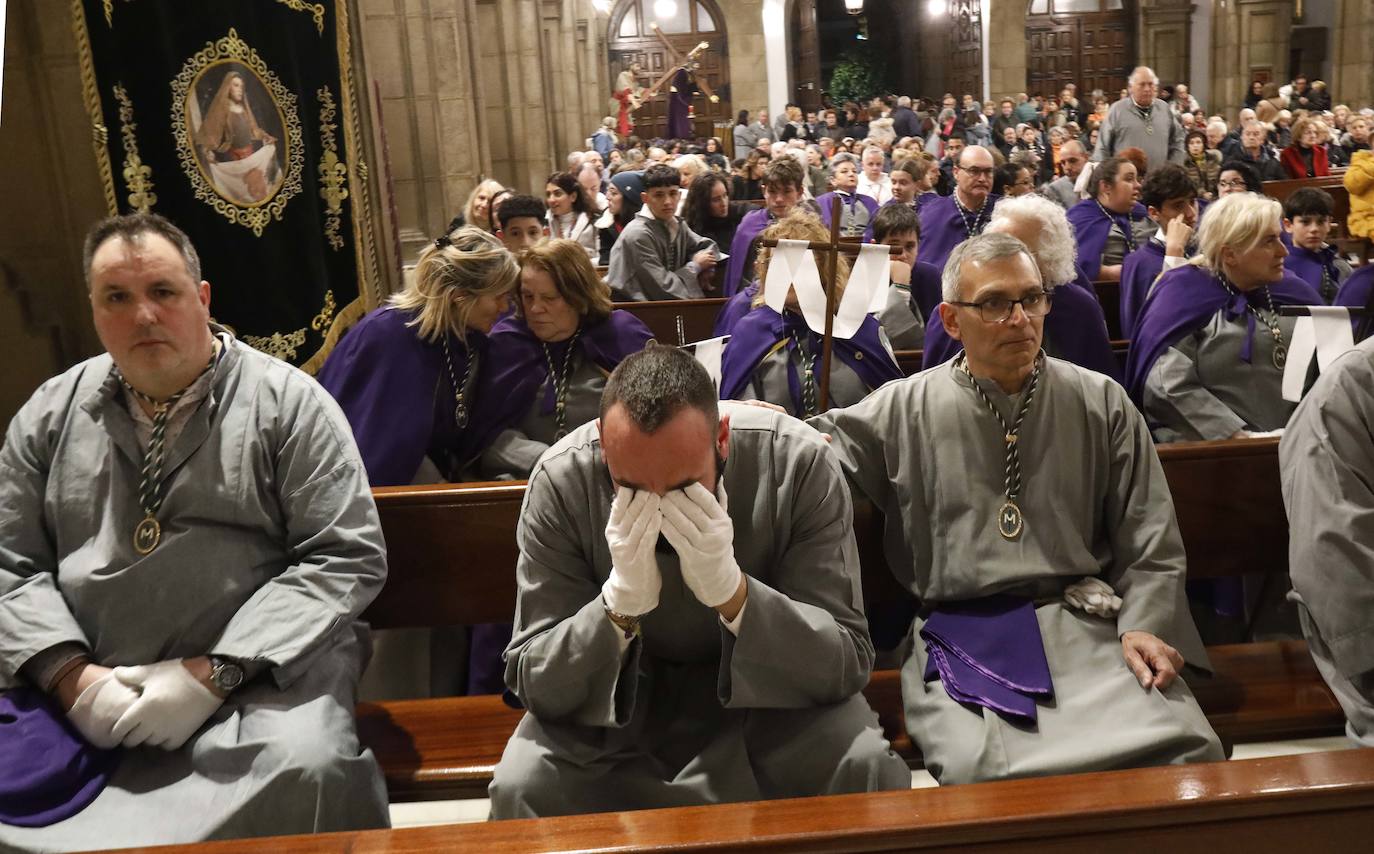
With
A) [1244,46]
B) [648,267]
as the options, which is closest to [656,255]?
[648,267]

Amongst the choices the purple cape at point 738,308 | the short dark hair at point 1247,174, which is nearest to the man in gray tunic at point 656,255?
the purple cape at point 738,308

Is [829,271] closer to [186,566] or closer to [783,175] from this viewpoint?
[186,566]

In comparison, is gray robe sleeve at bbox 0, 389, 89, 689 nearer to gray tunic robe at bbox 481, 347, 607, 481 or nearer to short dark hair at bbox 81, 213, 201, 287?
short dark hair at bbox 81, 213, 201, 287

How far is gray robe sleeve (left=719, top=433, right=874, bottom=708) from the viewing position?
2.62 meters

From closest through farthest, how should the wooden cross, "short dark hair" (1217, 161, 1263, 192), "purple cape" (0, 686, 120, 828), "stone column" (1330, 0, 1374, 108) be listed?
"purple cape" (0, 686, 120, 828)
the wooden cross
"short dark hair" (1217, 161, 1263, 192)
"stone column" (1330, 0, 1374, 108)

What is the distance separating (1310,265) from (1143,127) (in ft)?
16.8

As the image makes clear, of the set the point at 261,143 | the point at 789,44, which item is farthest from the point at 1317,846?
the point at 789,44

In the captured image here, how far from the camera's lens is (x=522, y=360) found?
451 cm

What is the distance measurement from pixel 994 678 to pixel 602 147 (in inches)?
707

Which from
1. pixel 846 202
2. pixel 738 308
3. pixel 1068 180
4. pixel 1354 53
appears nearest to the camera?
pixel 738 308

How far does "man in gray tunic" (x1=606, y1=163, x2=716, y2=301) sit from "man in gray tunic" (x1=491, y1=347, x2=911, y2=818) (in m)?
4.82

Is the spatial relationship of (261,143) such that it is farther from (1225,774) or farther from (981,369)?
(1225,774)

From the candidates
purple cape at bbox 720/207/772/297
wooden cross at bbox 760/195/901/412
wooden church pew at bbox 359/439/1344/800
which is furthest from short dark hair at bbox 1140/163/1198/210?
wooden church pew at bbox 359/439/1344/800

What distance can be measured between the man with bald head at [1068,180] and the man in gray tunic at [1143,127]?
493 mm
